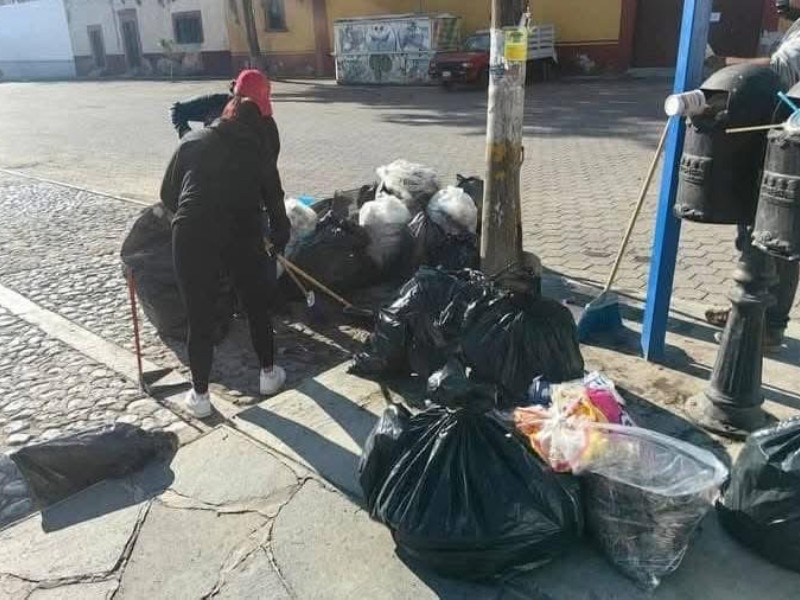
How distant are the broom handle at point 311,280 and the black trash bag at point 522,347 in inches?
59.5

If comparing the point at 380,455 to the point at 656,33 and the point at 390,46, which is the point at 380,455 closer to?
the point at 656,33

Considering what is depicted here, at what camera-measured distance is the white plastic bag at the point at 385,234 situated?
15.5 feet

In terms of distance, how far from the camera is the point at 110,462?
290 cm

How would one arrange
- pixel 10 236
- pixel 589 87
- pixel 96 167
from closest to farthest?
pixel 10 236 < pixel 96 167 < pixel 589 87

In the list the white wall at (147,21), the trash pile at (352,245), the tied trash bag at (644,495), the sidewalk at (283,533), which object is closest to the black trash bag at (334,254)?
the trash pile at (352,245)

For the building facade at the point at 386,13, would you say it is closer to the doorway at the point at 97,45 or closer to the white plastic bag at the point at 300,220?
the doorway at the point at 97,45

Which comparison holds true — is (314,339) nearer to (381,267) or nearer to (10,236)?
(381,267)

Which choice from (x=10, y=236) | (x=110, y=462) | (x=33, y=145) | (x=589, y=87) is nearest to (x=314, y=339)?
(x=110, y=462)

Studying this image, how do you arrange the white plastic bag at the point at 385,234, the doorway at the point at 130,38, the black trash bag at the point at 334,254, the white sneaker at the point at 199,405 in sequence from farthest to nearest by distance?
the doorway at the point at 130,38 → the white plastic bag at the point at 385,234 → the black trash bag at the point at 334,254 → the white sneaker at the point at 199,405

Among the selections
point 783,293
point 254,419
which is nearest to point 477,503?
point 254,419

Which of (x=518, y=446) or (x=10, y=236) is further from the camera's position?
(x=10, y=236)

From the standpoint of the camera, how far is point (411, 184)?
16.8 feet

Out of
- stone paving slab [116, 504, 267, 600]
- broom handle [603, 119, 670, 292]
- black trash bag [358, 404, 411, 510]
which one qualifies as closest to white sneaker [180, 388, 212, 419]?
stone paving slab [116, 504, 267, 600]

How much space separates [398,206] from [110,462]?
2675 millimetres
